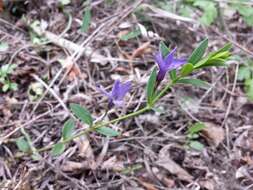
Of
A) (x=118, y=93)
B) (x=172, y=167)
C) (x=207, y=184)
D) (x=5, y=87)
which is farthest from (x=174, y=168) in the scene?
(x=5, y=87)

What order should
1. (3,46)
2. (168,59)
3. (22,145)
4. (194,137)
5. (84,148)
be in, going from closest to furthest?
(168,59) → (22,145) → (84,148) → (194,137) → (3,46)

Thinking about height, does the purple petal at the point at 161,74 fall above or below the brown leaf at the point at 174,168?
above

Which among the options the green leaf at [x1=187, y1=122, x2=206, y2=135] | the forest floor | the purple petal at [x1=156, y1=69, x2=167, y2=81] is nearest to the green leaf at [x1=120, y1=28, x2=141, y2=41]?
the forest floor

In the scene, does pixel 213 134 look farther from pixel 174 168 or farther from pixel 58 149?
pixel 58 149

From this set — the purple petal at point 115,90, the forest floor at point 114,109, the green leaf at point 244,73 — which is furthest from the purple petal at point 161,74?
the green leaf at point 244,73

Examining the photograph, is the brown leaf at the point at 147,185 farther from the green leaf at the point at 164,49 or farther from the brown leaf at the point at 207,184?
the green leaf at the point at 164,49

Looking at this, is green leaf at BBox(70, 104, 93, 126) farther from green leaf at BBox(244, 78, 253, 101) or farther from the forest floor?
green leaf at BBox(244, 78, 253, 101)

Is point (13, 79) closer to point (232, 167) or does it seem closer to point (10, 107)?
point (10, 107)
